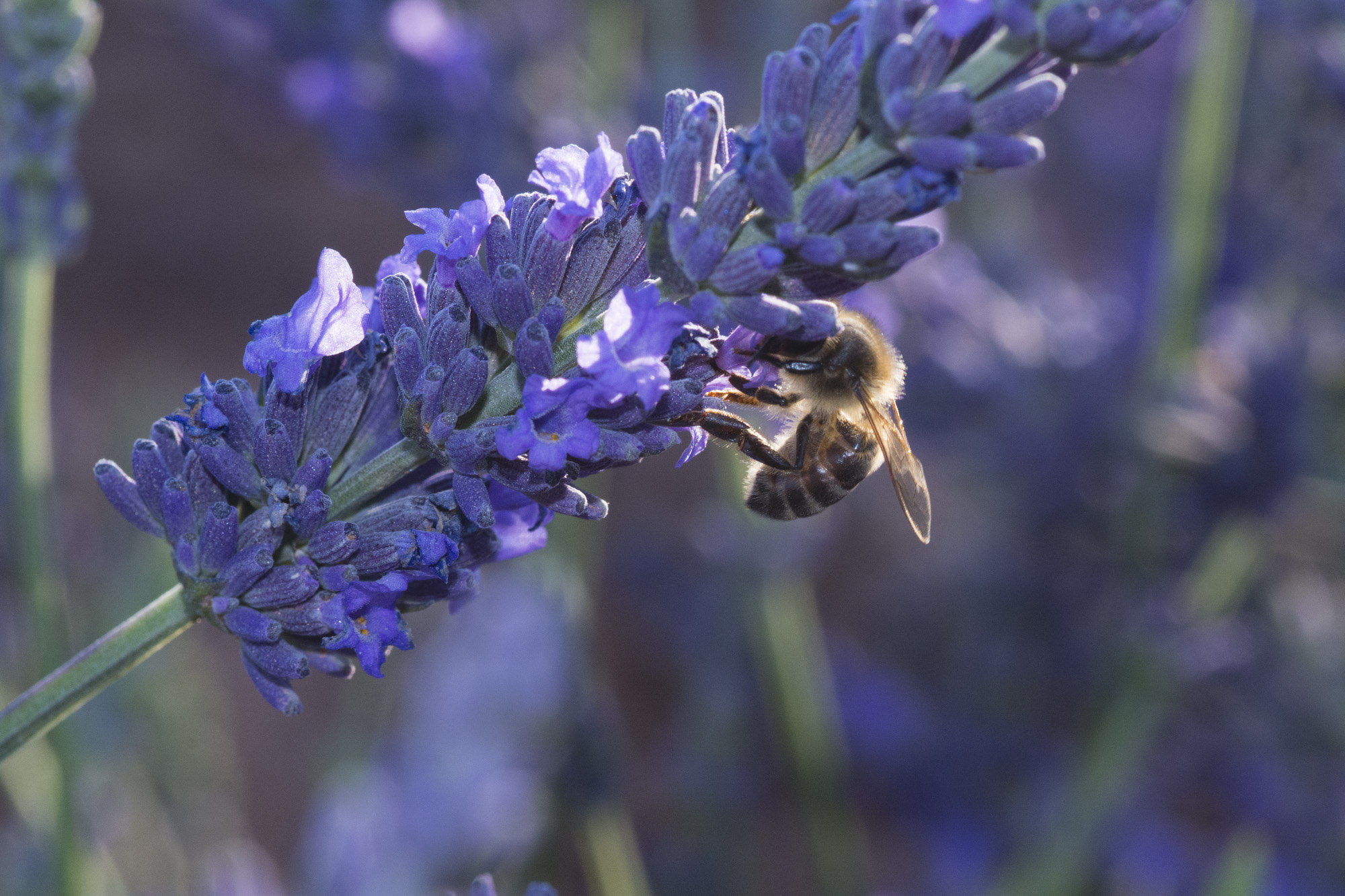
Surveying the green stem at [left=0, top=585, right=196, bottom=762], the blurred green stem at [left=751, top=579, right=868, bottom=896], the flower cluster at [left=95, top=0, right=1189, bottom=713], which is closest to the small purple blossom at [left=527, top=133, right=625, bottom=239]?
the flower cluster at [left=95, top=0, right=1189, bottom=713]

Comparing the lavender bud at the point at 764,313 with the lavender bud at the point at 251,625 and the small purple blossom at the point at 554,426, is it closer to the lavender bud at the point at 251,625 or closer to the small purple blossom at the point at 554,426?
the small purple blossom at the point at 554,426

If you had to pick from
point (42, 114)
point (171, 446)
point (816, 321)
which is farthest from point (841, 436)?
point (42, 114)

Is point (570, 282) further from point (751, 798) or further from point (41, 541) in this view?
point (751, 798)

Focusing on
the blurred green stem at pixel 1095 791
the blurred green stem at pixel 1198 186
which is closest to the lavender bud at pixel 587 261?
the blurred green stem at pixel 1095 791

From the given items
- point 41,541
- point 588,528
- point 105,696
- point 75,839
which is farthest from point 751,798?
point 41,541

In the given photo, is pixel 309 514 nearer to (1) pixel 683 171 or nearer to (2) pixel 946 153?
(1) pixel 683 171

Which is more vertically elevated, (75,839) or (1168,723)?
(75,839)
